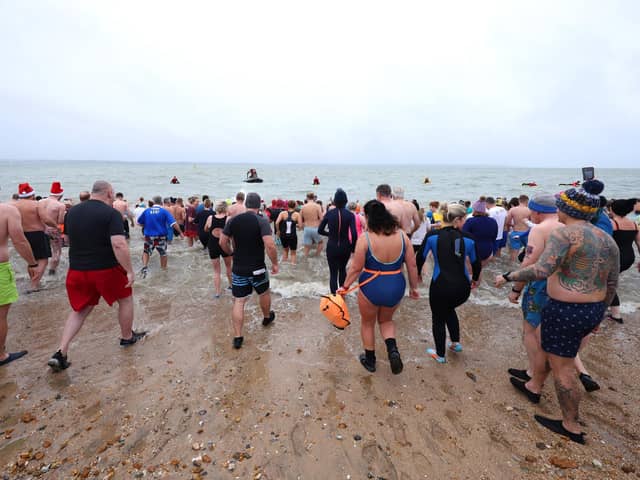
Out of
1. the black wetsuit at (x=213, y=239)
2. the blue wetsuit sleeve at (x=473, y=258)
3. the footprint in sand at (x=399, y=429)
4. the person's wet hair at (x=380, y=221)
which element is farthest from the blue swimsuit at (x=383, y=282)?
the black wetsuit at (x=213, y=239)

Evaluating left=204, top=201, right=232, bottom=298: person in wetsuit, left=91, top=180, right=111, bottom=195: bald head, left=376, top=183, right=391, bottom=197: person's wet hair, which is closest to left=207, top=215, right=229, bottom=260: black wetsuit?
left=204, top=201, right=232, bottom=298: person in wetsuit

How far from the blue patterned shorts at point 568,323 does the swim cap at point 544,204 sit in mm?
1000

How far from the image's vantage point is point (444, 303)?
335 cm

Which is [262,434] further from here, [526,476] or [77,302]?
[77,302]

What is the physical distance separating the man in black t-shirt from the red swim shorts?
1237 mm

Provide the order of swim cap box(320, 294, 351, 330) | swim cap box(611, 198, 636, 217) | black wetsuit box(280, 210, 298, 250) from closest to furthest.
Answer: swim cap box(320, 294, 351, 330) → swim cap box(611, 198, 636, 217) → black wetsuit box(280, 210, 298, 250)

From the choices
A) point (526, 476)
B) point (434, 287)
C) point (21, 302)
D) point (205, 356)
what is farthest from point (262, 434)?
point (21, 302)

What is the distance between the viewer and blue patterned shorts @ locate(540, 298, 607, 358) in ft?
7.63

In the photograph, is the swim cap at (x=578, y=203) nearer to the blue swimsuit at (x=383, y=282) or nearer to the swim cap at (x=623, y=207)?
the blue swimsuit at (x=383, y=282)

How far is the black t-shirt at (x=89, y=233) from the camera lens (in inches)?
130

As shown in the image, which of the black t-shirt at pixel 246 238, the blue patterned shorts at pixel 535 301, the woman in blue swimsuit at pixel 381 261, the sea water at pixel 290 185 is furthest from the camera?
the sea water at pixel 290 185

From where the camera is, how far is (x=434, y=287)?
3363 millimetres

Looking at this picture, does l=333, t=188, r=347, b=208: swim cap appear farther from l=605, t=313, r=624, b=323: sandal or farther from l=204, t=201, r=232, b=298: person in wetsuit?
l=605, t=313, r=624, b=323: sandal

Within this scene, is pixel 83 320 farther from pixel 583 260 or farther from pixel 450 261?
pixel 583 260
